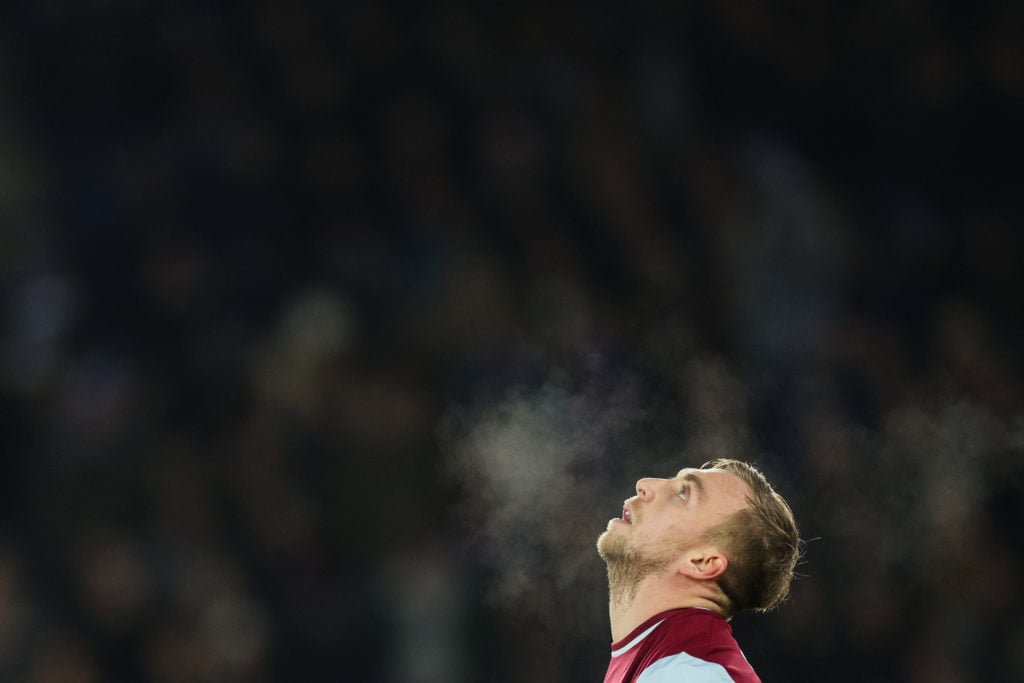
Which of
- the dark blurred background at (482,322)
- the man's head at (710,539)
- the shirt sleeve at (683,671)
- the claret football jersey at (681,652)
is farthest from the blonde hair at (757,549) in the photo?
the dark blurred background at (482,322)

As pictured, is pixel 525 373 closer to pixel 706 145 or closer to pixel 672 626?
pixel 706 145

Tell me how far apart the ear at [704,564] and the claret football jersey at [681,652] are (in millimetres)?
68

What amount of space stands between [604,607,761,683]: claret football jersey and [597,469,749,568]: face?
127mm

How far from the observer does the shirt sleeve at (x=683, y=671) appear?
5.94 feet

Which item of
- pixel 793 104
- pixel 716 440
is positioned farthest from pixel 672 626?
pixel 793 104

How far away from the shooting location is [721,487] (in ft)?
7.16

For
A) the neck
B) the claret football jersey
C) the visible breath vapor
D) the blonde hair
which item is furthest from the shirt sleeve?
the visible breath vapor

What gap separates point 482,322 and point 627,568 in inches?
62.6

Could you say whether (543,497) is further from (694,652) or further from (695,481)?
(694,652)

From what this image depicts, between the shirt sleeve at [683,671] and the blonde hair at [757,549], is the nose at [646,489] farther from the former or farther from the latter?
the shirt sleeve at [683,671]

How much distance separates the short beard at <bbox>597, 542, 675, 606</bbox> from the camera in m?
2.11

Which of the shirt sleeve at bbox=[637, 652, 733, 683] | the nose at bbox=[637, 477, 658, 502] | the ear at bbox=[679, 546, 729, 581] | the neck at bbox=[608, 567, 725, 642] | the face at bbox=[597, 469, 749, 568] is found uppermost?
the nose at bbox=[637, 477, 658, 502]

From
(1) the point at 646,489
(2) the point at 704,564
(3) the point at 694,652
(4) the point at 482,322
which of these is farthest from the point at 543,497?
(3) the point at 694,652

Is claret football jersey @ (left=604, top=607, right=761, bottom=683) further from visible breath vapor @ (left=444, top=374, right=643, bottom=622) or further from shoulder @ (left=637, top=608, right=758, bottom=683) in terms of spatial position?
visible breath vapor @ (left=444, top=374, right=643, bottom=622)
